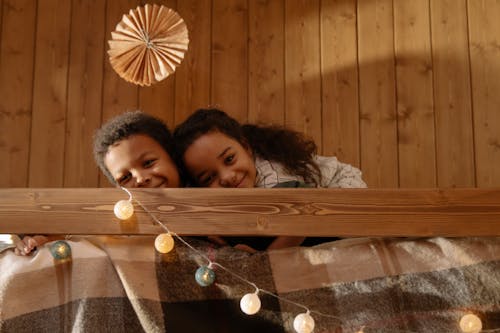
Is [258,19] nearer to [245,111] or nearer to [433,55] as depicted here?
[245,111]

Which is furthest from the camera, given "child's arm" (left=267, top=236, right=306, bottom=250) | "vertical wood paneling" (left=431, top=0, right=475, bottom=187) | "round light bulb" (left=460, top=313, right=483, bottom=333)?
"vertical wood paneling" (left=431, top=0, right=475, bottom=187)

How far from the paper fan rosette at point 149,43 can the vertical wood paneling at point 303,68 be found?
0.42 metres

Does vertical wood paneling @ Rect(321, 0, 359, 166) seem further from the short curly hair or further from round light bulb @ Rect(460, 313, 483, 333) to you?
round light bulb @ Rect(460, 313, 483, 333)

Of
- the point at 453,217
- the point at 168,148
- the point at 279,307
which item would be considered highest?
the point at 168,148

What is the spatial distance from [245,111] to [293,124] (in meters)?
0.15

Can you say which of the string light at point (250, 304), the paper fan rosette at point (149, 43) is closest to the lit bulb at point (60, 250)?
the string light at point (250, 304)

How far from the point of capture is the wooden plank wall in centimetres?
176

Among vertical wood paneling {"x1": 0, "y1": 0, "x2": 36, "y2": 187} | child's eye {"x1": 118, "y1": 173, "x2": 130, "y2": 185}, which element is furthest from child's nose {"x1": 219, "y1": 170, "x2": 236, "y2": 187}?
vertical wood paneling {"x1": 0, "y1": 0, "x2": 36, "y2": 187}

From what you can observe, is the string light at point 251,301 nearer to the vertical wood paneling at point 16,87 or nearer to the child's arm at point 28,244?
the child's arm at point 28,244

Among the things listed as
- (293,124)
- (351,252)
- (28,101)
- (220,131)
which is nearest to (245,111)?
(293,124)

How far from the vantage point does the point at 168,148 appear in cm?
140

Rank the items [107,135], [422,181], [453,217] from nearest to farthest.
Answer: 1. [453,217]
2. [107,135]
3. [422,181]

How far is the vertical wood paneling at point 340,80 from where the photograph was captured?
177 cm

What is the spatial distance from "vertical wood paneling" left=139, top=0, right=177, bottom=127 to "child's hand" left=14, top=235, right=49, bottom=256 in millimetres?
897
